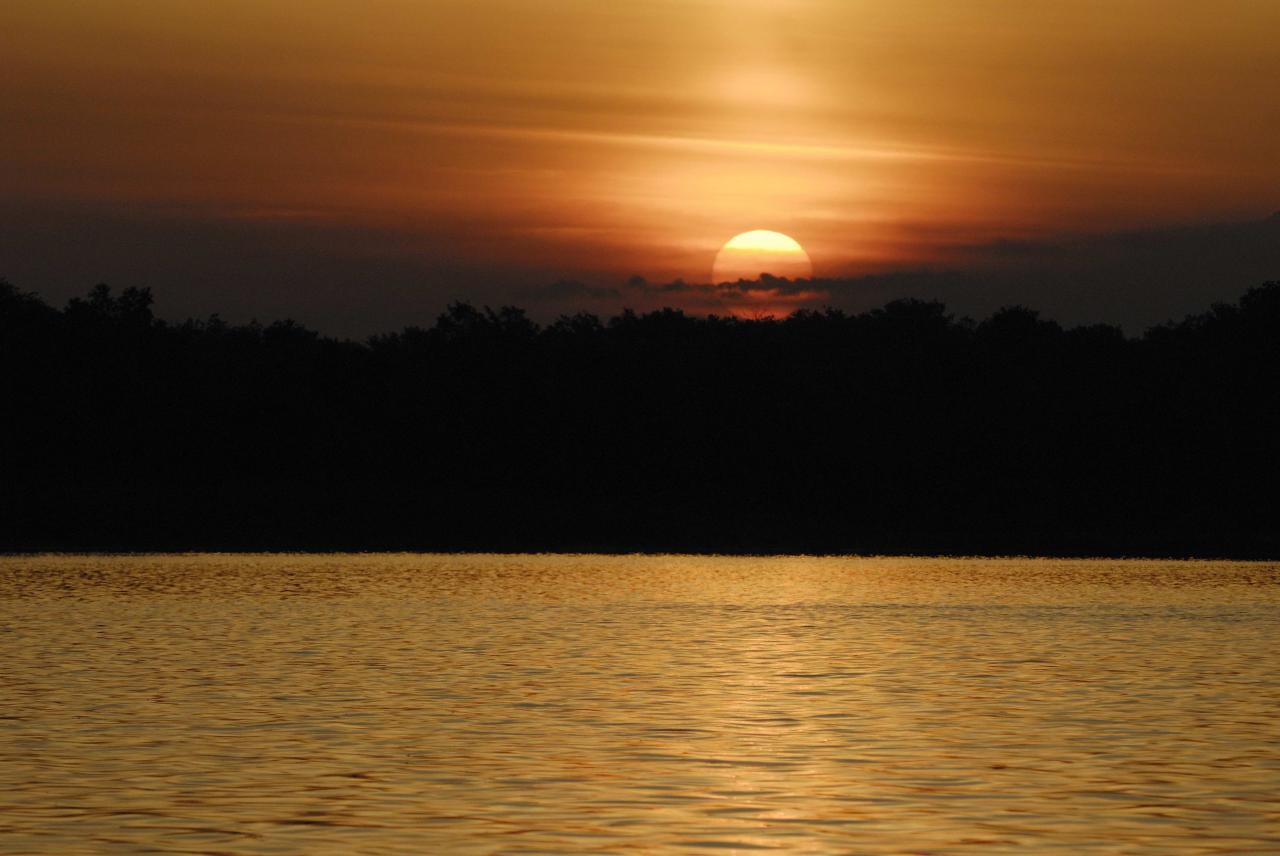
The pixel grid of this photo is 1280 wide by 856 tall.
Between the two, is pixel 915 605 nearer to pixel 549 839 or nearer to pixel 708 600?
pixel 708 600

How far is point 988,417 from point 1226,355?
1920cm

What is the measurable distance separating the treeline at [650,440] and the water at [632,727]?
8112cm

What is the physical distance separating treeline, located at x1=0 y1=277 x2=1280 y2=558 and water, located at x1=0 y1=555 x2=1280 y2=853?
8112cm

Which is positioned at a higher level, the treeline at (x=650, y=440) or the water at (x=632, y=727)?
the treeline at (x=650, y=440)

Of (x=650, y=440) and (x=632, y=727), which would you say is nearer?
(x=632, y=727)

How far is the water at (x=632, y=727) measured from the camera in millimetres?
21625

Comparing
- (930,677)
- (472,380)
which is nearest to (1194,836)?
(930,677)

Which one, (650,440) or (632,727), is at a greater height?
(650,440)

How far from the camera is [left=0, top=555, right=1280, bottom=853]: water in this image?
851 inches

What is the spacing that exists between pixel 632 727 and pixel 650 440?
12940cm

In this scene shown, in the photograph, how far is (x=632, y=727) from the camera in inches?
1197

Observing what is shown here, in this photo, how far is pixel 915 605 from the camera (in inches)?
2534

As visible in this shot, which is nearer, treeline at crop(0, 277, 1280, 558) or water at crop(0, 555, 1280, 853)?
water at crop(0, 555, 1280, 853)

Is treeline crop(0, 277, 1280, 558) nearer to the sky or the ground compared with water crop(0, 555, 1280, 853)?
nearer to the sky
